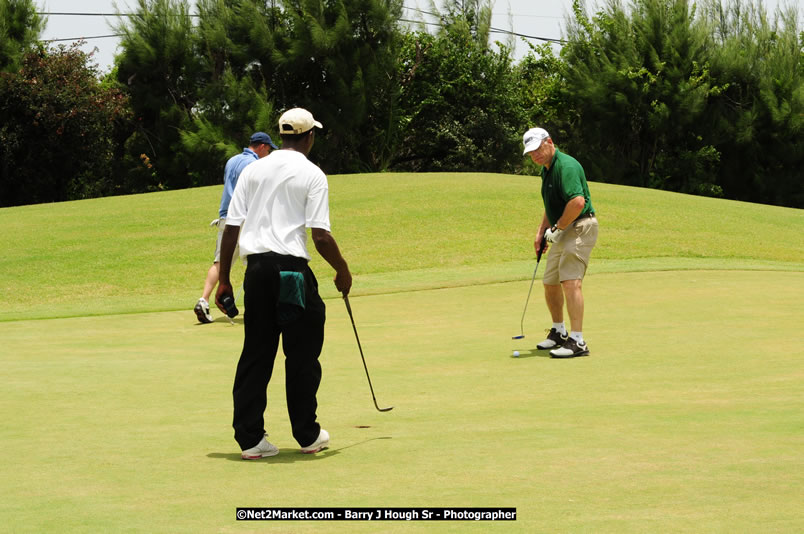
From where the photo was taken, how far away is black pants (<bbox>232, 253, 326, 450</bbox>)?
5711mm

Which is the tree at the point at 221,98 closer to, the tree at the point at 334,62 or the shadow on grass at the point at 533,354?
the tree at the point at 334,62

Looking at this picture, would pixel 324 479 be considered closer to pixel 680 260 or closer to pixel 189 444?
pixel 189 444

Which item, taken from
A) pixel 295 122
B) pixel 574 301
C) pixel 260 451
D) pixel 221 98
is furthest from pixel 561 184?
pixel 221 98

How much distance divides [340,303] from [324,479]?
419 inches

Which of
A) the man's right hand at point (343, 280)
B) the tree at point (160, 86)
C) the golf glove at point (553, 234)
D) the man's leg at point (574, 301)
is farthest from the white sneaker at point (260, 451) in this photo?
the tree at point (160, 86)

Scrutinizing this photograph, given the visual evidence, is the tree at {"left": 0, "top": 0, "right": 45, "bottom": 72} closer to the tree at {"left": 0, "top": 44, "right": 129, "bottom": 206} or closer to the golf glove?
the tree at {"left": 0, "top": 44, "right": 129, "bottom": 206}

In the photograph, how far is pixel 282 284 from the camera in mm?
5648

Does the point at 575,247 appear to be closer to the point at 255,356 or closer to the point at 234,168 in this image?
the point at 234,168

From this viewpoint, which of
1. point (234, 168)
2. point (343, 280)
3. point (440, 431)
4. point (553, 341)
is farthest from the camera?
point (234, 168)

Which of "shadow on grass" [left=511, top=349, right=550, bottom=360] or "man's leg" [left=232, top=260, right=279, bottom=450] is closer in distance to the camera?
"man's leg" [left=232, top=260, right=279, bottom=450]

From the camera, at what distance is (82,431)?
6234mm

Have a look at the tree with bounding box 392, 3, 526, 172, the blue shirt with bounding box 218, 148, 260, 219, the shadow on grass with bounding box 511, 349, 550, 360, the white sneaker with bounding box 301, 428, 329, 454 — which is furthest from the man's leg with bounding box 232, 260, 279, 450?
the tree with bounding box 392, 3, 526, 172

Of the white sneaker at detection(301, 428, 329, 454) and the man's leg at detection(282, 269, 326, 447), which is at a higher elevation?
the man's leg at detection(282, 269, 326, 447)

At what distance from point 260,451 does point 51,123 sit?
1568 inches
